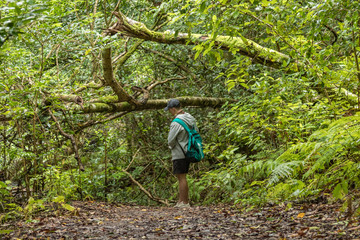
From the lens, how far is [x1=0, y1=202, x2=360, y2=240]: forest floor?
387 centimetres

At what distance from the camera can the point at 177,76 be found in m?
11.8

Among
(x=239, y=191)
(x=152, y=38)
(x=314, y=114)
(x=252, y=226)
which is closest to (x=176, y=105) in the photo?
(x=152, y=38)

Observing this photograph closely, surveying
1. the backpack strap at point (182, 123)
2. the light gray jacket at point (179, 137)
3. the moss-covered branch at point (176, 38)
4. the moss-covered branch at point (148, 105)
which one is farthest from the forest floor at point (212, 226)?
the moss-covered branch at point (176, 38)

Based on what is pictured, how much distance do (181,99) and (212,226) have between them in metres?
5.95

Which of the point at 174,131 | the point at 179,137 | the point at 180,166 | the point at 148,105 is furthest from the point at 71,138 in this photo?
the point at 148,105

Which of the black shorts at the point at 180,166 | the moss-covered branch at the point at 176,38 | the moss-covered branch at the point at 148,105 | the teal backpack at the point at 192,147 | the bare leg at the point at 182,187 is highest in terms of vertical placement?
the moss-covered branch at the point at 176,38

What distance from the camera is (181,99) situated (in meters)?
10.6

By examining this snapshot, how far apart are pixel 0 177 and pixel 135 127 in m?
5.35

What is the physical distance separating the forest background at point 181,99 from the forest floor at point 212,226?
0.36 meters

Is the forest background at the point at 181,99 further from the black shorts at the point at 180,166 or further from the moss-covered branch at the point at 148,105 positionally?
the black shorts at the point at 180,166

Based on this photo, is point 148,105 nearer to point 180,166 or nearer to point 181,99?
point 181,99

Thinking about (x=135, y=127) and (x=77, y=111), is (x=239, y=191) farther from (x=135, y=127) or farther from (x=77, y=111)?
(x=135, y=127)

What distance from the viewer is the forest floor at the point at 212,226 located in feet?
12.7

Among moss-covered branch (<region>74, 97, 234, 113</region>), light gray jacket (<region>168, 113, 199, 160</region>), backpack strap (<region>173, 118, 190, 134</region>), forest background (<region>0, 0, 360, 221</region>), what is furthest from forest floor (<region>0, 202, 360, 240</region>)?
moss-covered branch (<region>74, 97, 234, 113</region>)
